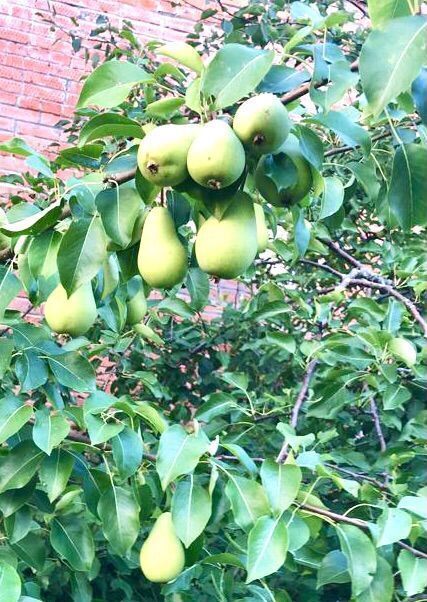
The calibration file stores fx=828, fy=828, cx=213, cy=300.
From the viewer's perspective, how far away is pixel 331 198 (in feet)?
3.30

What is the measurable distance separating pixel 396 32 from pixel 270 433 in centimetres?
134

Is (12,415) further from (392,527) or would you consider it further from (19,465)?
(392,527)

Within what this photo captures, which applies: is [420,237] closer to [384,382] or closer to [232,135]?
[384,382]

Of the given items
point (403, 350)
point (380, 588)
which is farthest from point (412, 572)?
point (403, 350)

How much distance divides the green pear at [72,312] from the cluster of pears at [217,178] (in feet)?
0.55

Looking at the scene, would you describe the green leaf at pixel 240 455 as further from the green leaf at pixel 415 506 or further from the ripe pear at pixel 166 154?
the ripe pear at pixel 166 154

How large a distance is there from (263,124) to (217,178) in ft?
0.22

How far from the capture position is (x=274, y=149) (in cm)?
78

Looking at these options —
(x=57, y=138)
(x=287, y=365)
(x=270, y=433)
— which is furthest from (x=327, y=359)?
(x=57, y=138)

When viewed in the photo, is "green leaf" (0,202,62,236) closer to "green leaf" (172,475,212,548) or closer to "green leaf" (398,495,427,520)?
"green leaf" (172,475,212,548)

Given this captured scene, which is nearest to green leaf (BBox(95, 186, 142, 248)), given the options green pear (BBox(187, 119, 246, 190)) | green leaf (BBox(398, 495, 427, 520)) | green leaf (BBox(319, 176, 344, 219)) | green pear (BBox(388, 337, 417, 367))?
green pear (BBox(187, 119, 246, 190))

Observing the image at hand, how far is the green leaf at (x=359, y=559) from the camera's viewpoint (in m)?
0.95

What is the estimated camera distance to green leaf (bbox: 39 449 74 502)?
1.03 metres

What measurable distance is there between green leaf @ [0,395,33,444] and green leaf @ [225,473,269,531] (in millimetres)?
Result: 269
